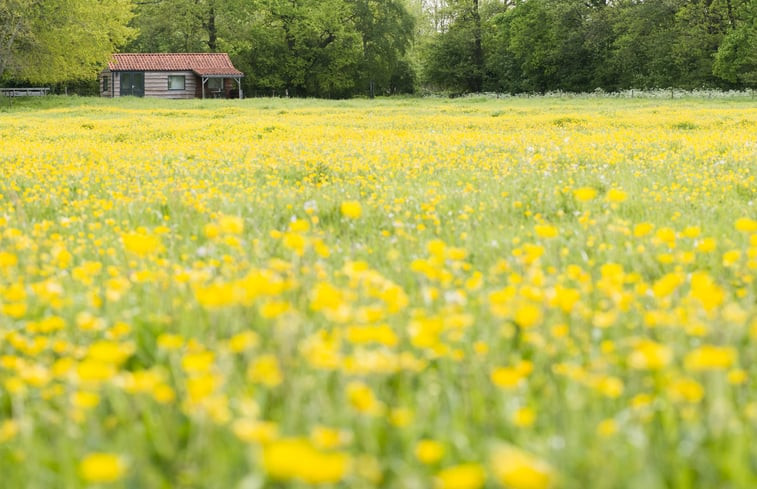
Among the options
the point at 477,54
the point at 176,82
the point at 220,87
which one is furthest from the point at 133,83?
the point at 477,54

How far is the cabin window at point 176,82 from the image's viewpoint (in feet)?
209

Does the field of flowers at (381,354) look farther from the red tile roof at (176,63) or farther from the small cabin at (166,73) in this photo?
the small cabin at (166,73)

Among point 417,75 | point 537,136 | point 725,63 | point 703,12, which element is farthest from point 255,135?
point 417,75

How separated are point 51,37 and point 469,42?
1682 inches

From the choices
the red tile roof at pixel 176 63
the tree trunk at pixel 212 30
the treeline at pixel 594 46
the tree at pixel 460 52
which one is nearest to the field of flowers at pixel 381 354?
the treeline at pixel 594 46

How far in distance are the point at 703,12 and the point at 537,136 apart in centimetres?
5572

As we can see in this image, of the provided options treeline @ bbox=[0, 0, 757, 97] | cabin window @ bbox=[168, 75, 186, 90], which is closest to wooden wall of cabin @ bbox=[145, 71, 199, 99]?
cabin window @ bbox=[168, 75, 186, 90]

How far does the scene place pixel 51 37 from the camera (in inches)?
1863

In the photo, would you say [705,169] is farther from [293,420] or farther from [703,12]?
[703,12]

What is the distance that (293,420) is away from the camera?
190cm

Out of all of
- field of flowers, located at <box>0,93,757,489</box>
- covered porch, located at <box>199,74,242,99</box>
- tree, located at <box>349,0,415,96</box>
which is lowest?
field of flowers, located at <box>0,93,757,489</box>

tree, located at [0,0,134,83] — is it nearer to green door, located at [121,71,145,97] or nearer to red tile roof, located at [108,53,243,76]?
red tile roof, located at [108,53,243,76]

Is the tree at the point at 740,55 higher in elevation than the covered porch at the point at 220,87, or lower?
higher

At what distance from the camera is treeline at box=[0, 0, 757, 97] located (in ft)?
200
